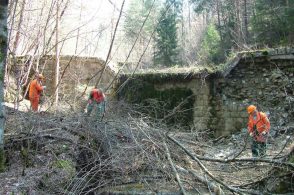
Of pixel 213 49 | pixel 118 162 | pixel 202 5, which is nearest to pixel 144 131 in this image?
pixel 118 162

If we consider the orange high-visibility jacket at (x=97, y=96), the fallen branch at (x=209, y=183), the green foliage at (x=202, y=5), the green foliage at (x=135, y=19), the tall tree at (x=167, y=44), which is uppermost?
the green foliage at (x=202, y=5)

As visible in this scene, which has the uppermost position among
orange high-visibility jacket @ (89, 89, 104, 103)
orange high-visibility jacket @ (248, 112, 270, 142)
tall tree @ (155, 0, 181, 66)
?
tall tree @ (155, 0, 181, 66)

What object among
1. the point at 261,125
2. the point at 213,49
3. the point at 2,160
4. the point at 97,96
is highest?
the point at 213,49

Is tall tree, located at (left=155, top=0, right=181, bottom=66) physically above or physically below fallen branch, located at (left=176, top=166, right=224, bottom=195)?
above

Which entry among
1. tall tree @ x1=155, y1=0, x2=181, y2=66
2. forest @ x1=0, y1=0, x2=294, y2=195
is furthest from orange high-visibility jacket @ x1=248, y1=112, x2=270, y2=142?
tall tree @ x1=155, y1=0, x2=181, y2=66

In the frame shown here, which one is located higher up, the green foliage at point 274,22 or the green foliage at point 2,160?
the green foliage at point 274,22

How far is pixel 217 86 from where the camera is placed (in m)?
14.0

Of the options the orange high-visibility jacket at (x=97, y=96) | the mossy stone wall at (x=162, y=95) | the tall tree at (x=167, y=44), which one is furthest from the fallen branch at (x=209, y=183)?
the tall tree at (x=167, y=44)

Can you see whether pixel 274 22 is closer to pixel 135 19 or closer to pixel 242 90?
pixel 242 90

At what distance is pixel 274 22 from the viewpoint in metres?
18.0

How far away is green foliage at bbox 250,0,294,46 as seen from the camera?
16.8 m

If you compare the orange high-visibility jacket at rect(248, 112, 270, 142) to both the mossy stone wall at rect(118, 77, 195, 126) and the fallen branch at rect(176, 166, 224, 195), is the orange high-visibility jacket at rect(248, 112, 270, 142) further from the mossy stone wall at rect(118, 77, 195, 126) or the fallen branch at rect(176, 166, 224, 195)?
the mossy stone wall at rect(118, 77, 195, 126)

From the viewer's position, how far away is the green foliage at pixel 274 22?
16.8m

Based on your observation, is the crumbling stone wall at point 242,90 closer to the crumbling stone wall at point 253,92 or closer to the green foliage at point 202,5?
the crumbling stone wall at point 253,92
